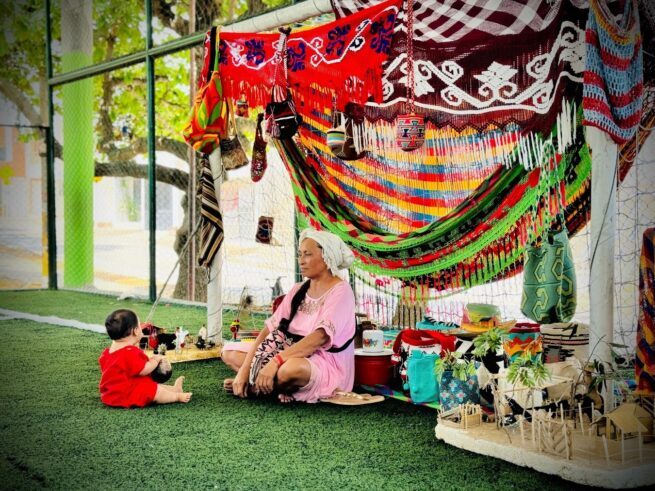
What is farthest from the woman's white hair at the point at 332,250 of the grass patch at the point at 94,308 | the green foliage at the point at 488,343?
the grass patch at the point at 94,308

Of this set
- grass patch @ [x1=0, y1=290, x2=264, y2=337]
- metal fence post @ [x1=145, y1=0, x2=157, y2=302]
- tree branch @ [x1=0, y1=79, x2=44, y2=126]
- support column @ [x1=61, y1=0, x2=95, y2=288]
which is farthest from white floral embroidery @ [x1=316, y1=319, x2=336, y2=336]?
tree branch @ [x1=0, y1=79, x2=44, y2=126]

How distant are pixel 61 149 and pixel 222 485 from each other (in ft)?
26.5

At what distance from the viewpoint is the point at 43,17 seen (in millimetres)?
9422

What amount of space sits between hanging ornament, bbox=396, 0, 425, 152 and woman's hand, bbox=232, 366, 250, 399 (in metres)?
1.34

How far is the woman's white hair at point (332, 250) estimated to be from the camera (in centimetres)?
356

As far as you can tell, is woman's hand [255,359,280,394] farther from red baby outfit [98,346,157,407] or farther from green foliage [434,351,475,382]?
green foliage [434,351,475,382]

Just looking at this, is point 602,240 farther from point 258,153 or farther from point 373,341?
point 258,153

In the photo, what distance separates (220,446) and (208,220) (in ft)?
7.00

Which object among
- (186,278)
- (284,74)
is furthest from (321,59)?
(186,278)

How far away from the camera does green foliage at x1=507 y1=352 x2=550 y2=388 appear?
2.62 m

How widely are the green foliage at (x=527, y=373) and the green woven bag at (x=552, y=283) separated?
2.40 feet

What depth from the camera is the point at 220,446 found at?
2.78 m

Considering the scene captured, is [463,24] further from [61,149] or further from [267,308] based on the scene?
[61,149]

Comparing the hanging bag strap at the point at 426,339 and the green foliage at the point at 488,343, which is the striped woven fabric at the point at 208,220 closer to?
the hanging bag strap at the point at 426,339
